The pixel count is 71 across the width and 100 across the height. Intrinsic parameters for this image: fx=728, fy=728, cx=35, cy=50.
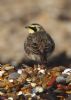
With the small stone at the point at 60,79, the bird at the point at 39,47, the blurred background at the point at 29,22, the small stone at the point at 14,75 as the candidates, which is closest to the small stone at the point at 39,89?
the small stone at the point at 60,79

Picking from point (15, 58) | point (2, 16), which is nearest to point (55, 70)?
point (15, 58)

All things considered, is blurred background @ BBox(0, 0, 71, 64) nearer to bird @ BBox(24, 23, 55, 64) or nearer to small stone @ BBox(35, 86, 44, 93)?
bird @ BBox(24, 23, 55, 64)

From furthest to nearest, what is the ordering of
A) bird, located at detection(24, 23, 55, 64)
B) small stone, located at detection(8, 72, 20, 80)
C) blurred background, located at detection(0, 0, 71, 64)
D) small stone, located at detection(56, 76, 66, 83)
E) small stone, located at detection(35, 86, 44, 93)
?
blurred background, located at detection(0, 0, 71, 64) < bird, located at detection(24, 23, 55, 64) < small stone, located at detection(8, 72, 20, 80) < small stone, located at detection(56, 76, 66, 83) < small stone, located at detection(35, 86, 44, 93)

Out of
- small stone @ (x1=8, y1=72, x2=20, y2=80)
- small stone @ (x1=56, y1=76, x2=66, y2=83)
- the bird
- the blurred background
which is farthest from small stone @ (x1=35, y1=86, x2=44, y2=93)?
the blurred background

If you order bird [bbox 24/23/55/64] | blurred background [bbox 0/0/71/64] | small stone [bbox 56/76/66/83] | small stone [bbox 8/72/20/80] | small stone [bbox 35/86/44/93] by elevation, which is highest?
blurred background [bbox 0/0/71/64]

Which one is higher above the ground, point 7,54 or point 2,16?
point 2,16

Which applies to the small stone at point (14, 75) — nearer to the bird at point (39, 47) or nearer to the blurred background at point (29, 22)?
the bird at point (39, 47)

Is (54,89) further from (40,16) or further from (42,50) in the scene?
(40,16)

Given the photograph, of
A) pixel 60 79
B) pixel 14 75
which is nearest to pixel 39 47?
pixel 14 75
